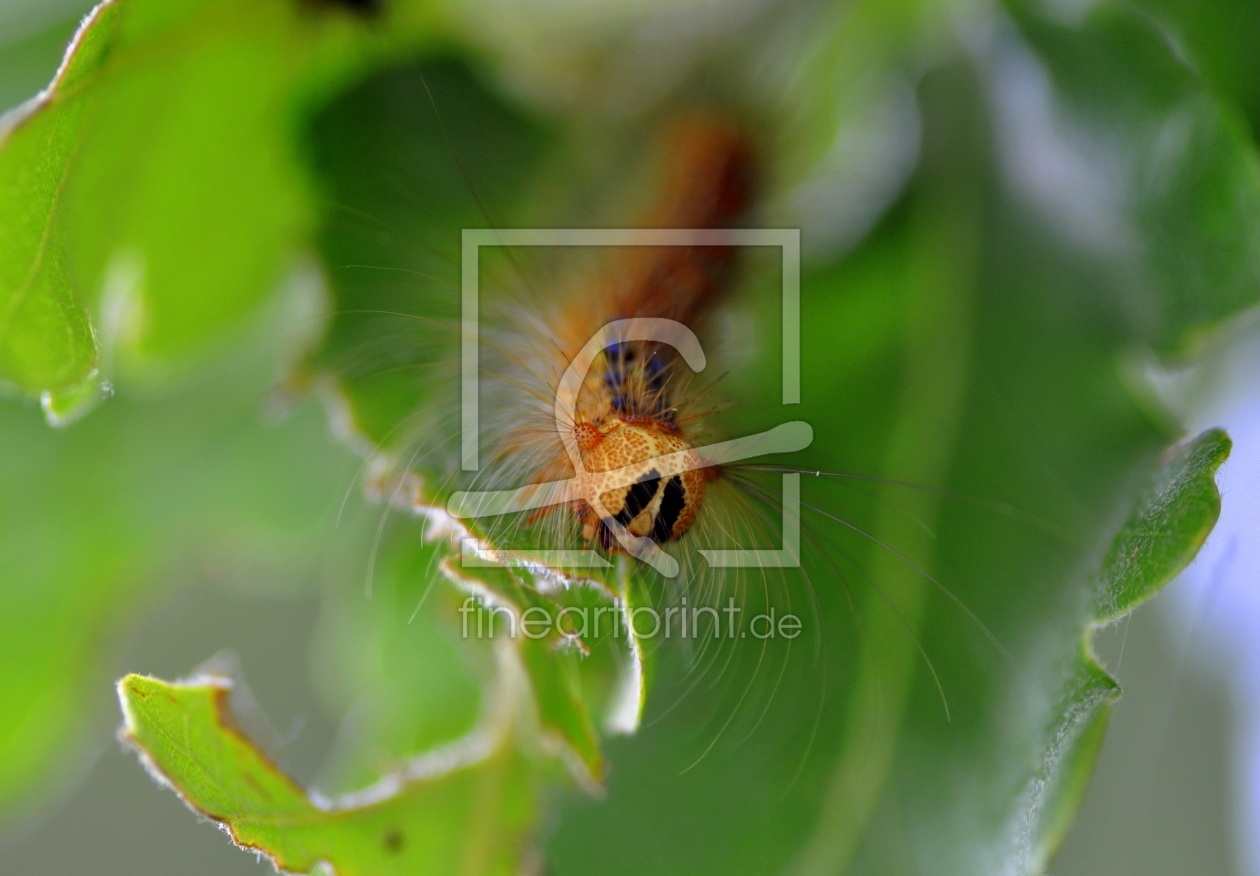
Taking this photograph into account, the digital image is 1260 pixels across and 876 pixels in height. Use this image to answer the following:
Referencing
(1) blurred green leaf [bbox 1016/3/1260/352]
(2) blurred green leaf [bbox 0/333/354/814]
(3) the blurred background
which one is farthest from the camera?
(2) blurred green leaf [bbox 0/333/354/814]

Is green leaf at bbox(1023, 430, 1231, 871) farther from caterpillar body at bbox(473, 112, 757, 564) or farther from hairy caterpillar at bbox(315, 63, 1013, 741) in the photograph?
caterpillar body at bbox(473, 112, 757, 564)

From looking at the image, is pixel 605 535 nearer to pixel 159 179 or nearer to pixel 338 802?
pixel 338 802

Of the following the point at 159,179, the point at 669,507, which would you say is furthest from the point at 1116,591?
the point at 159,179

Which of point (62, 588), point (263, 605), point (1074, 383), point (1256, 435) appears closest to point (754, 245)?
point (1074, 383)

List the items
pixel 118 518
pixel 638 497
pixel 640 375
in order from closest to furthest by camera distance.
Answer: pixel 638 497
pixel 640 375
pixel 118 518

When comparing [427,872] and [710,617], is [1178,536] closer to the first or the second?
[710,617]

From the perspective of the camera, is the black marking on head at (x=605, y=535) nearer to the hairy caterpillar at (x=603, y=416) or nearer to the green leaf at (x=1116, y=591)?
the hairy caterpillar at (x=603, y=416)

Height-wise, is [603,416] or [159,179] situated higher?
[159,179]

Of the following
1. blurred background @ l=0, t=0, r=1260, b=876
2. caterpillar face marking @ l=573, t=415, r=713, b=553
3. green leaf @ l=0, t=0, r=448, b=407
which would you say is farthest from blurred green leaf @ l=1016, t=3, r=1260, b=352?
green leaf @ l=0, t=0, r=448, b=407
